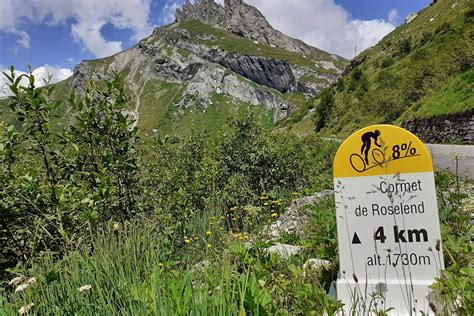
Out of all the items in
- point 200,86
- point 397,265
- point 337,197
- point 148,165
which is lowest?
point 397,265

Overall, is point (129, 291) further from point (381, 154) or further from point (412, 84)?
point (412, 84)

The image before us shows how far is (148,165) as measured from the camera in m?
7.64

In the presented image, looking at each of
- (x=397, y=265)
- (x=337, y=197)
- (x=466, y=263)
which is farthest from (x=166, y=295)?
(x=466, y=263)

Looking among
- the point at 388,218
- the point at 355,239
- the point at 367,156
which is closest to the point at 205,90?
the point at 367,156

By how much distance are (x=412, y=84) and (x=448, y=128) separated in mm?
20353

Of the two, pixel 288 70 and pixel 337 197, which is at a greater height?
pixel 288 70

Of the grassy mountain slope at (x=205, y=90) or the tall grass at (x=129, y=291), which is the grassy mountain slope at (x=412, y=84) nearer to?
the tall grass at (x=129, y=291)

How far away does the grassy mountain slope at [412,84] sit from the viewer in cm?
2345

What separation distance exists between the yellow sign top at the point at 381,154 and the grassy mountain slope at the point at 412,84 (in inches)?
729

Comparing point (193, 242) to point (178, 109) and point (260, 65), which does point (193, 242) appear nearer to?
point (178, 109)

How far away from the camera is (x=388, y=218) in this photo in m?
3.34

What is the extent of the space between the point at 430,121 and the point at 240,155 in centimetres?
1606

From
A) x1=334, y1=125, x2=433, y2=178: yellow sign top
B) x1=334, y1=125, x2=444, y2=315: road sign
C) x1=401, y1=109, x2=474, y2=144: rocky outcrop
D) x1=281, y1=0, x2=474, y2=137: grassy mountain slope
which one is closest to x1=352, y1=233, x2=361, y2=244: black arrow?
x1=334, y1=125, x2=444, y2=315: road sign

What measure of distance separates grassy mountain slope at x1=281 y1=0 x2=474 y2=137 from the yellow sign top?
18515 mm
